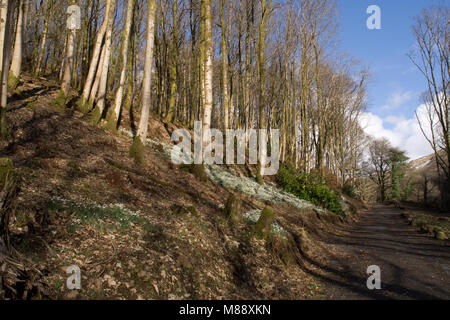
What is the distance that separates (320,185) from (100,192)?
14706mm

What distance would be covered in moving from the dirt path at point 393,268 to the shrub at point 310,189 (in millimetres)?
6053

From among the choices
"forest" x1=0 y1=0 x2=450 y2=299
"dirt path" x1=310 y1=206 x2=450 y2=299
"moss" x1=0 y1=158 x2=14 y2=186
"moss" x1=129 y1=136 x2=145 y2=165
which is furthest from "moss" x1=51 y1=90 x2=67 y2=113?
"dirt path" x1=310 y1=206 x2=450 y2=299

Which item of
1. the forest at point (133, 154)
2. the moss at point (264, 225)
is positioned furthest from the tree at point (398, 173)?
the moss at point (264, 225)

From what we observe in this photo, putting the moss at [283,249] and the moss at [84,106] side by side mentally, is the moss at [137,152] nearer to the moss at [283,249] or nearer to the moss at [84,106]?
the moss at [84,106]

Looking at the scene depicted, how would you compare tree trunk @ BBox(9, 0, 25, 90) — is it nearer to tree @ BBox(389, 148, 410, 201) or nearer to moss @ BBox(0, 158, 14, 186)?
moss @ BBox(0, 158, 14, 186)

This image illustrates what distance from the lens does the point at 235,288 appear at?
493 cm

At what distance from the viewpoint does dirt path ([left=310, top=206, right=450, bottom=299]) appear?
17.9 feet

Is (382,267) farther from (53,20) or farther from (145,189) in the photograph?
(53,20)

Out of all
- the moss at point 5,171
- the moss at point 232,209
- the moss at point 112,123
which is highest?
the moss at point 112,123

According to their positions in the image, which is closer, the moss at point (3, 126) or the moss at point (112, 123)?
the moss at point (3, 126)

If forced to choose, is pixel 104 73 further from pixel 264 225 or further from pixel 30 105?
pixel 264 225

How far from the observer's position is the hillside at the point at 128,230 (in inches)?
153

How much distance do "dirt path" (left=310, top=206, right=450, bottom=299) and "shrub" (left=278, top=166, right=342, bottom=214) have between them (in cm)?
605

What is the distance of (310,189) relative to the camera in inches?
685
